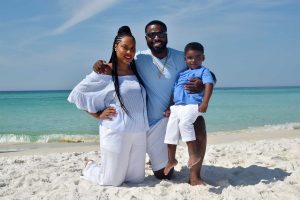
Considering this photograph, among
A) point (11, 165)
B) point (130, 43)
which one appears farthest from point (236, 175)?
point (11, 165)

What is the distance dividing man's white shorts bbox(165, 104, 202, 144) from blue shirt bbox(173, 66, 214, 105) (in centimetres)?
7

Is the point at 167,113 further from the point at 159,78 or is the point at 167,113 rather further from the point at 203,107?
the point at 203,107

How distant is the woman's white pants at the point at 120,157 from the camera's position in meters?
4.78

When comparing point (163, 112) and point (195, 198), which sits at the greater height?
point (163, 112)

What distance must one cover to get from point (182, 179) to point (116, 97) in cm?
139

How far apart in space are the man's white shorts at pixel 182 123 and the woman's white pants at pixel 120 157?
382 mm

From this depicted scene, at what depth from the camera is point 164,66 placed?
4930mm

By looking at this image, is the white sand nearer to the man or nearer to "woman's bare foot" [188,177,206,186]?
"woman's bare foot" [188,177,206,186]

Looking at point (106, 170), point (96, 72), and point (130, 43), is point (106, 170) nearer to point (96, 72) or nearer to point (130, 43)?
point (96, 72)

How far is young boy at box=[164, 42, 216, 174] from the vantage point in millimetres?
4484

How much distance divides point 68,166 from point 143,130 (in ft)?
6.21

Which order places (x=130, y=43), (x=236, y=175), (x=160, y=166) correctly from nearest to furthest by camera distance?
(x=130, y=43) < (x=160, y=166) < (x=236, y=175)

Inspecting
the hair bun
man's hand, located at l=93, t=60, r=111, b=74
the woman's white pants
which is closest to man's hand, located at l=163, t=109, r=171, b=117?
the woman's white pants

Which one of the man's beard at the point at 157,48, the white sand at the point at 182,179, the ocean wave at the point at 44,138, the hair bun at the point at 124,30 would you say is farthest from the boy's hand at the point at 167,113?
the ocean wave at the point at 44,138
